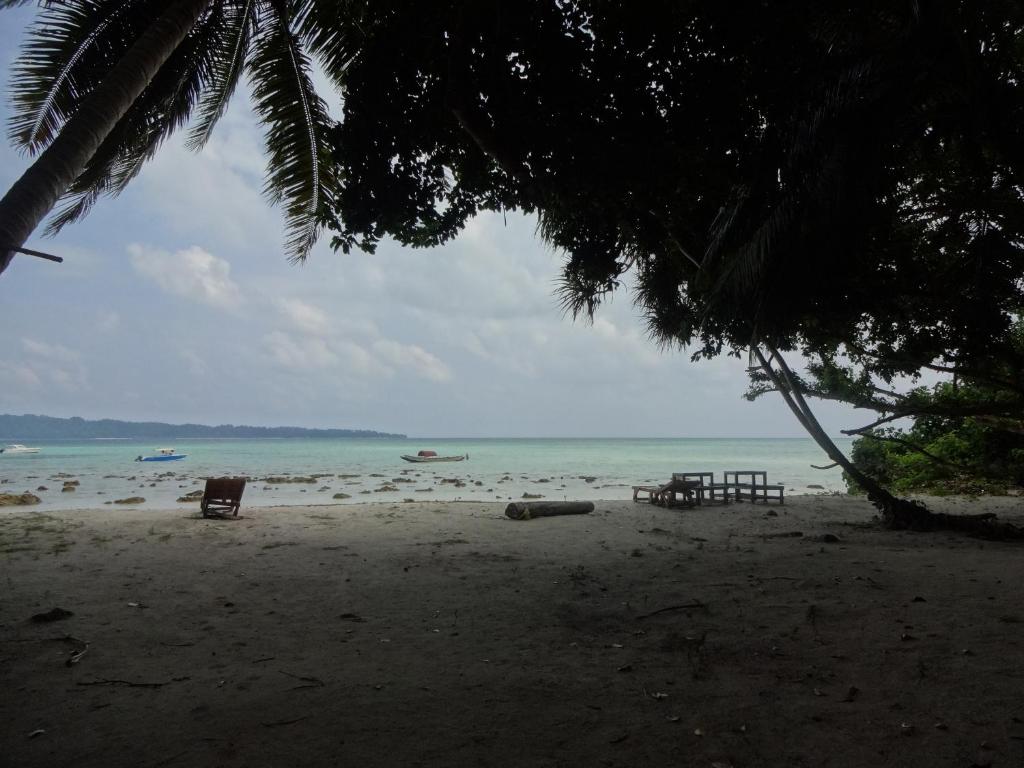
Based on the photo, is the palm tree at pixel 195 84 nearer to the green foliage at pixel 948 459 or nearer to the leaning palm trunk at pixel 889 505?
the leaning palm trunk at pixel 889 505

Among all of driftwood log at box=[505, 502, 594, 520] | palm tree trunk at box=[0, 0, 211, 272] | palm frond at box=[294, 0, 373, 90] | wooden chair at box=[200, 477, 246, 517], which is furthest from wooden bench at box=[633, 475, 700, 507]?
palm tree trunk at box=[0, 0, 211, 272]

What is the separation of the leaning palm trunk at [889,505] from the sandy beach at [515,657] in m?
1.34

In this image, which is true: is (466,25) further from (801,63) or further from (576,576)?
(576,576)

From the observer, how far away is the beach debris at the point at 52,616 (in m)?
4.41

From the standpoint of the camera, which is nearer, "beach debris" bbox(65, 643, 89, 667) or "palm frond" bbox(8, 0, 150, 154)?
"beach debris" bbox(65, 643, 89, 667)

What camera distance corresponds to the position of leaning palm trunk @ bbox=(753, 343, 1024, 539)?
852 centimetres

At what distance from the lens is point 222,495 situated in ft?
37.5

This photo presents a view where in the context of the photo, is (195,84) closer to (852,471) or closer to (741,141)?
(741,141)

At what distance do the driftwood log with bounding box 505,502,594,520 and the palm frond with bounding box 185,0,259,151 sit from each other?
29.4ft

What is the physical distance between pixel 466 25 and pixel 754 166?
3602mm

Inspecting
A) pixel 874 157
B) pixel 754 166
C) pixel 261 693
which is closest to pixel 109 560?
pixel 261 693

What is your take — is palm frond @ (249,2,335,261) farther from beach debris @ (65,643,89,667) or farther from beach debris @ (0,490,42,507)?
beach debris @ (0,490,42,507)

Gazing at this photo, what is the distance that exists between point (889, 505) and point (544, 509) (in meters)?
6.42

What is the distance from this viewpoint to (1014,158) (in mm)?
4812
